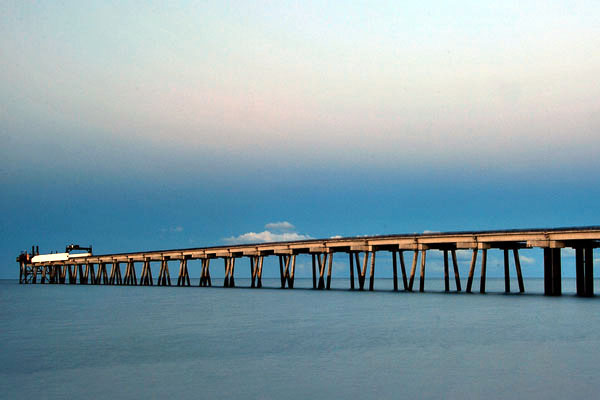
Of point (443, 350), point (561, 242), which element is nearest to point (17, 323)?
point (443, 350)

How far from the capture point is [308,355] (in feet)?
87.8

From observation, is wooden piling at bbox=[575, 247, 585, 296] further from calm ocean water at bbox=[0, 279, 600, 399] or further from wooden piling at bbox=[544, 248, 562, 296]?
calm ocean water at bbox=[0, 279, 600, 399]

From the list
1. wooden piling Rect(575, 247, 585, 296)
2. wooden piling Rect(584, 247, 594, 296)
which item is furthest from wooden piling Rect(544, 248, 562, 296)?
wooden piling Rect(584, 247, 594, 296)

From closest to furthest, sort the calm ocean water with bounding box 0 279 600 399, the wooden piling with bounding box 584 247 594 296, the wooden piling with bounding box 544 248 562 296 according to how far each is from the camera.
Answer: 1. the calm ocean water with bounding box 0 279 600 399
2. the wooden piling with bounding box 544 248 562 296
3. the wooden piling with bounding box 584 247 594 296

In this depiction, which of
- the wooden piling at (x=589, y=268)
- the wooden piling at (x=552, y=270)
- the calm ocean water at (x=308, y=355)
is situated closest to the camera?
the calm ocean water at (x=308, y=355)

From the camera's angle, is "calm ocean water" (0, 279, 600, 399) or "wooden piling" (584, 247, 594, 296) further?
"wooden piling" (584, 247, 594, 296)

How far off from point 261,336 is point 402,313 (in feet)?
49.8

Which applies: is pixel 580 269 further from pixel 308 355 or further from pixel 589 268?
pixel 308 355

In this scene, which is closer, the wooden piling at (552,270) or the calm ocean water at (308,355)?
the calm ocean water at (308,355)

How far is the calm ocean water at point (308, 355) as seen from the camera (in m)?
19.7

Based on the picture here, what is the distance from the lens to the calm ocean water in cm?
1966

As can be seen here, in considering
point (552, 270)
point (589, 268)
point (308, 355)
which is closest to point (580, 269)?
point (589, 268)

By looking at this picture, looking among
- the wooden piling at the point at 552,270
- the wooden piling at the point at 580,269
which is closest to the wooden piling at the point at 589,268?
the wooden piling at the point at 580,269

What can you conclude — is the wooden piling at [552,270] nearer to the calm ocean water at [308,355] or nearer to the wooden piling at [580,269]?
the wooden piling at [580,269]
